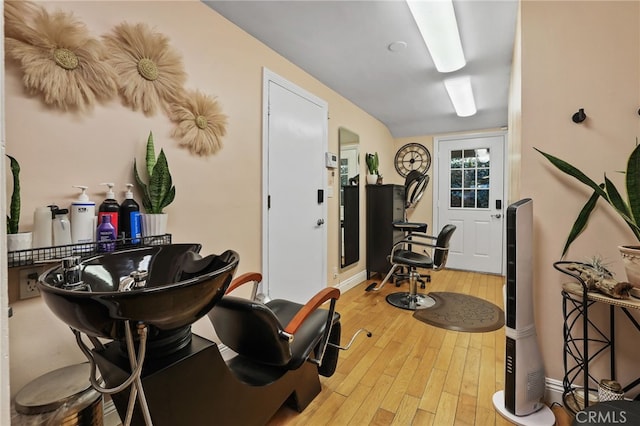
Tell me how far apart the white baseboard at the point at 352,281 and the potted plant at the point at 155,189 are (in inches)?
87.8

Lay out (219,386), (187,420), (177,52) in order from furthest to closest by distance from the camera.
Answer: (177,52), (219,386), (187,420)

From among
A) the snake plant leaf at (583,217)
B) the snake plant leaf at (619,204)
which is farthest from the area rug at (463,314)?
the snake plant leaf at (619,204)

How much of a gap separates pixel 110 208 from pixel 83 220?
118 mm

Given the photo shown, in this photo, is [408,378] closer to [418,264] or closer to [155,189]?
[418,264]

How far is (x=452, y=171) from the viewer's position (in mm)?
4688

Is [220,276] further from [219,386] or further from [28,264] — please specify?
[28,264]

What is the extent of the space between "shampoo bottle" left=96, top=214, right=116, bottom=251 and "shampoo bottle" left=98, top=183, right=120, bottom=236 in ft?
0.06

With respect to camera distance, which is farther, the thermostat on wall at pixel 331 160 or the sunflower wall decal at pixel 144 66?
the thermostat on wall at pixel 331 160

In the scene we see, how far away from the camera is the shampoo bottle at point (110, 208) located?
4.36 ft

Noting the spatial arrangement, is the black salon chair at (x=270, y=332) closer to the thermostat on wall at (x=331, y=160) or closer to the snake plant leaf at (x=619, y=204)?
the snake plant leaf at (x=619, y=204)

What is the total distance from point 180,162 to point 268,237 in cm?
90

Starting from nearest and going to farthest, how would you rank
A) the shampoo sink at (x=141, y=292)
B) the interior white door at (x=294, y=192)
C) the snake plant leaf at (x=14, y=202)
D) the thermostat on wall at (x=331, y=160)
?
the shampoo sink at (x=141, y=292), the snake plant leaf at (x=14, y=202), the interior white door at (x=294, y=192), the thermostat on wall at (x=331, y=160)

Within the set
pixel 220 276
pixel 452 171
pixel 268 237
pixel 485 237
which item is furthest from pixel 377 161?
pixel 220 276

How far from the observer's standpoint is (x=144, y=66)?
4.94 feet
